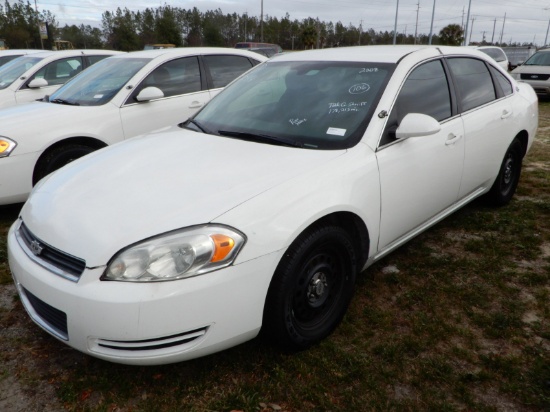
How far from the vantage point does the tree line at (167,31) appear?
47.8 metres

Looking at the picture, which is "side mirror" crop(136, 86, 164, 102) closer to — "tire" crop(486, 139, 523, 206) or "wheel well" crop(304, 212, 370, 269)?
"wheel well" crop(304, 212, 370, 269)

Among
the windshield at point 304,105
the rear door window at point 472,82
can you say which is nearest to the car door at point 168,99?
the windshield at point 304,105

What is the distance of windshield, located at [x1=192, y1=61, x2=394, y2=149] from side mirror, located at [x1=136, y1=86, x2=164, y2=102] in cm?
154

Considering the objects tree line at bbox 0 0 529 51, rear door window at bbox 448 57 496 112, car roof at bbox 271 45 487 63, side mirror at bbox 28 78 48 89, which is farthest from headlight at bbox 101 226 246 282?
tree line at bbox 0 0 529 51

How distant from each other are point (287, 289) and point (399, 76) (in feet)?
5.35

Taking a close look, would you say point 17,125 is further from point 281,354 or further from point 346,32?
point 346,32

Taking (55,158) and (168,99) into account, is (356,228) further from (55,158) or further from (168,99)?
(168,99)

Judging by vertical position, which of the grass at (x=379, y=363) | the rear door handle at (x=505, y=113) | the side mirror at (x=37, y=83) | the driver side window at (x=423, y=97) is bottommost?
the grass at (x=379, y=363)

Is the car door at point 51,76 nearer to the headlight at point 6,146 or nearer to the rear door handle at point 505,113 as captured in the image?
the headlight at point 6,146

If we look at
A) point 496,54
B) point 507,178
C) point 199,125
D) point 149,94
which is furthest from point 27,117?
point 496,54

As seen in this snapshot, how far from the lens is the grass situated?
2.18m

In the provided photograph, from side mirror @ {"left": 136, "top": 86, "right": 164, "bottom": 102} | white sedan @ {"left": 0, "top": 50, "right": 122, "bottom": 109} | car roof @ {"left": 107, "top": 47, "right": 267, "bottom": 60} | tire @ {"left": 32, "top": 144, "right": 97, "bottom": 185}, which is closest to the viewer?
tire @ {"left": 32, "top": 144, "right": 97, "bottom": 185}

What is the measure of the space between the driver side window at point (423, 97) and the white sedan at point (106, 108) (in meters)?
2.83

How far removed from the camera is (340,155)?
8.34 ft
